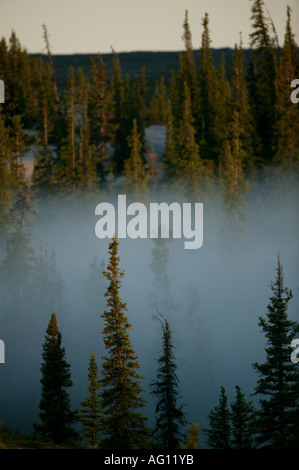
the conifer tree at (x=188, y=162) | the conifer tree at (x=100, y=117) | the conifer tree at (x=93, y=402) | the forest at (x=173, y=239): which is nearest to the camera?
the conifer tree at (x=93, y=402)

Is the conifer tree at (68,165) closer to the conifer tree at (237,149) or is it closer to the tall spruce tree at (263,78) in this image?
the conifer tree at (237,149)

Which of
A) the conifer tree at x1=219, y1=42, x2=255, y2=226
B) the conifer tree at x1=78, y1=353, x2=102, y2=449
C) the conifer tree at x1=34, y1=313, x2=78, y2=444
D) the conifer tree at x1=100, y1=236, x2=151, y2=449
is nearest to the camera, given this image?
the conifer tree at x1=100, y1=236, x2=151, y2=449

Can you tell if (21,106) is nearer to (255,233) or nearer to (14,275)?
(14,275)

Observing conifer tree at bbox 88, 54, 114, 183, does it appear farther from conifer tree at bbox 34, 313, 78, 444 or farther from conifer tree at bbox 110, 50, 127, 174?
conifer tree at bbox 34, 313, 78, 444

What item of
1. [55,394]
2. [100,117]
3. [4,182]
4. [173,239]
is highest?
[100,117]

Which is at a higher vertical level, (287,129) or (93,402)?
(287,129)

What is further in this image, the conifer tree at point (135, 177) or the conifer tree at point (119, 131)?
the conifer tree at point (119, 131)

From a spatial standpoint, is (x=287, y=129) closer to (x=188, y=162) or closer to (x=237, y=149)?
(x=237, y=149)

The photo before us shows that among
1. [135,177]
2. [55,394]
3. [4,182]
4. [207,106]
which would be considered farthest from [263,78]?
[55,394]

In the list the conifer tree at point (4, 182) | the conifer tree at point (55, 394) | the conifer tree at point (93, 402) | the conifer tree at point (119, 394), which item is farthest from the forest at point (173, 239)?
the conifer tree at point (119, 394)

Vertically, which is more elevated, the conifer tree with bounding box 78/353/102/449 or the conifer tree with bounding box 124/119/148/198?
the conifer tree with bounding box 124/119/148/198

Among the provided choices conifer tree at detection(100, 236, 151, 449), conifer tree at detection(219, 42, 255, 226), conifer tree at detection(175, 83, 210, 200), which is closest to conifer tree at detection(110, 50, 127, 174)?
conifer tree at detection(175, 83, 210, 200)

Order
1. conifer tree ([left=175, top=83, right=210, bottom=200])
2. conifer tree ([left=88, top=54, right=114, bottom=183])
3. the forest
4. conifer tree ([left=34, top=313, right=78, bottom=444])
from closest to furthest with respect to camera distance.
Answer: conifer tree ([left=34, top=313, right=78, bottom=444]) < the forest < conifer tree ([left=175, top=83, right=210, bottom=200]) < conifer tree ([left=88, top=54, right=114, bottom=183])

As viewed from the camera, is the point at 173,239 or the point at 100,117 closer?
the point at 173,239
